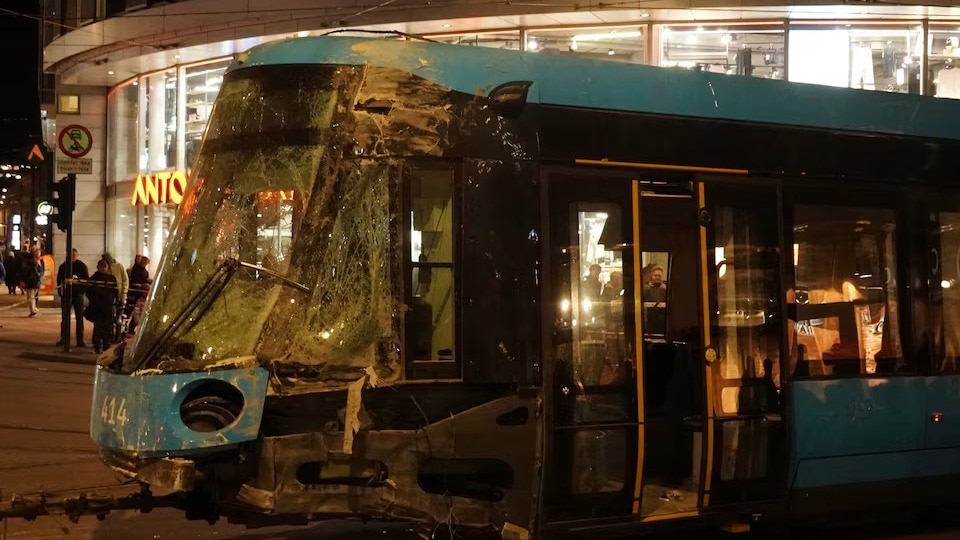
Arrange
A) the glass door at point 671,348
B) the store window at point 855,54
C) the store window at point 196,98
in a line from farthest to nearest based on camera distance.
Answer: the store window at point 196,98, the store window at point 855,54, the glass door at point 671,348

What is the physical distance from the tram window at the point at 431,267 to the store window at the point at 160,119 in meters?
20.5

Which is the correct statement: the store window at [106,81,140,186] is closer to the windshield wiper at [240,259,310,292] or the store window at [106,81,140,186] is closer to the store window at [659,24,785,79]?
the store window at [659,24,785,79]

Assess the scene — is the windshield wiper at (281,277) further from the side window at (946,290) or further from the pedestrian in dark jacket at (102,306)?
the pedestrian in dark jacket at (102,306)

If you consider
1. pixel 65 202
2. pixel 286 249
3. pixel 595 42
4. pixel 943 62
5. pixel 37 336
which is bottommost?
pixel 37 336

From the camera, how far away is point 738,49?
17.3 meters

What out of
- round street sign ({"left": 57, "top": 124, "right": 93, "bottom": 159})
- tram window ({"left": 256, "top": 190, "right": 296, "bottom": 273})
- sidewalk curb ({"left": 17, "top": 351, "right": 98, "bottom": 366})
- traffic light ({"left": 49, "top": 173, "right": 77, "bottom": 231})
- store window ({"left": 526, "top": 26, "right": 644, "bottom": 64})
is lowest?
sidewalk curb ({"left": 17, "top": 351, "right": 98, "bottom": 366})

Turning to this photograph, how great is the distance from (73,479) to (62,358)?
371 inches

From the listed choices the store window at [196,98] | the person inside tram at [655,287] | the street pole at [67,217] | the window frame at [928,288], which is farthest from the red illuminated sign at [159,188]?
the window frame at [928,288]

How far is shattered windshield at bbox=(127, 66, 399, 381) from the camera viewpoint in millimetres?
4879

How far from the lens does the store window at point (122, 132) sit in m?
25.9

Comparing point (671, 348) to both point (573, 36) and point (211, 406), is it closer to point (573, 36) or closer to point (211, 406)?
point (211, 406)

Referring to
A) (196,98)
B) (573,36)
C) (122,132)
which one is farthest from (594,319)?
(122,132)

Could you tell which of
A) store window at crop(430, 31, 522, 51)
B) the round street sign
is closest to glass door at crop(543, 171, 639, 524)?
the round street sign

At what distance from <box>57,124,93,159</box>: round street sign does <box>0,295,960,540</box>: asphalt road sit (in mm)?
3934
